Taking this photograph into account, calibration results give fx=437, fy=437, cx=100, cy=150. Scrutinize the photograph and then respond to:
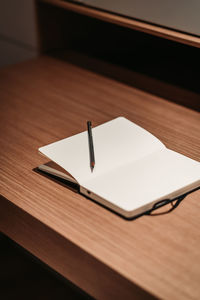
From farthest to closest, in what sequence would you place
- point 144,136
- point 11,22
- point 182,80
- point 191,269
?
1. point 11,22
2. point 182,80
3. point 144,136
4. point 191,269

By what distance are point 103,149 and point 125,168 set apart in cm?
7

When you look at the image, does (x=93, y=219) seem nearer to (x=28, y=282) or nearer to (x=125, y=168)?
(x=125, y=168)

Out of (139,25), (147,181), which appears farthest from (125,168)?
(139,25)

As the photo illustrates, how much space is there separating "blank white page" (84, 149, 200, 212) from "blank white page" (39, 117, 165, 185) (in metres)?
0.02

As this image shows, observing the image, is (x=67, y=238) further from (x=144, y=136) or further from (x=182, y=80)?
(x=182, y=80)

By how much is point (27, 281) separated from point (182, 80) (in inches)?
30.3

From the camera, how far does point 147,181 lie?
778 millimetres

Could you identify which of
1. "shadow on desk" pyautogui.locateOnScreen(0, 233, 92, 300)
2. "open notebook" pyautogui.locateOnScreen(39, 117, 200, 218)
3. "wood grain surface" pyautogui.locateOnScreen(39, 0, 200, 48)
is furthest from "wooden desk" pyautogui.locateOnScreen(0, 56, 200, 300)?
"shadow on desk" pyautogui.locateOnScreen(0, 233, 92, 300)

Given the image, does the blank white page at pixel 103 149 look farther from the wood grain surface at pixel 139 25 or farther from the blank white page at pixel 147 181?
the wood grain surface at pixel 139 25

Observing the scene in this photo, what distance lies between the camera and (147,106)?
3.76 ft

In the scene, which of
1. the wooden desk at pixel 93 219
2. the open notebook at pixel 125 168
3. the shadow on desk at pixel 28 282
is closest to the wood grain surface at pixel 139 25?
the wooden desk at pixel 93 219

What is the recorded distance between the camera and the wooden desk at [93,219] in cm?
63

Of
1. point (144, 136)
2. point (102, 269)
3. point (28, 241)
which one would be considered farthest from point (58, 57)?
point (102, 269)

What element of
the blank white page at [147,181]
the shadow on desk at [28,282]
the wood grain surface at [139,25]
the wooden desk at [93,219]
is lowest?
the shadow on desk at [28,282]
